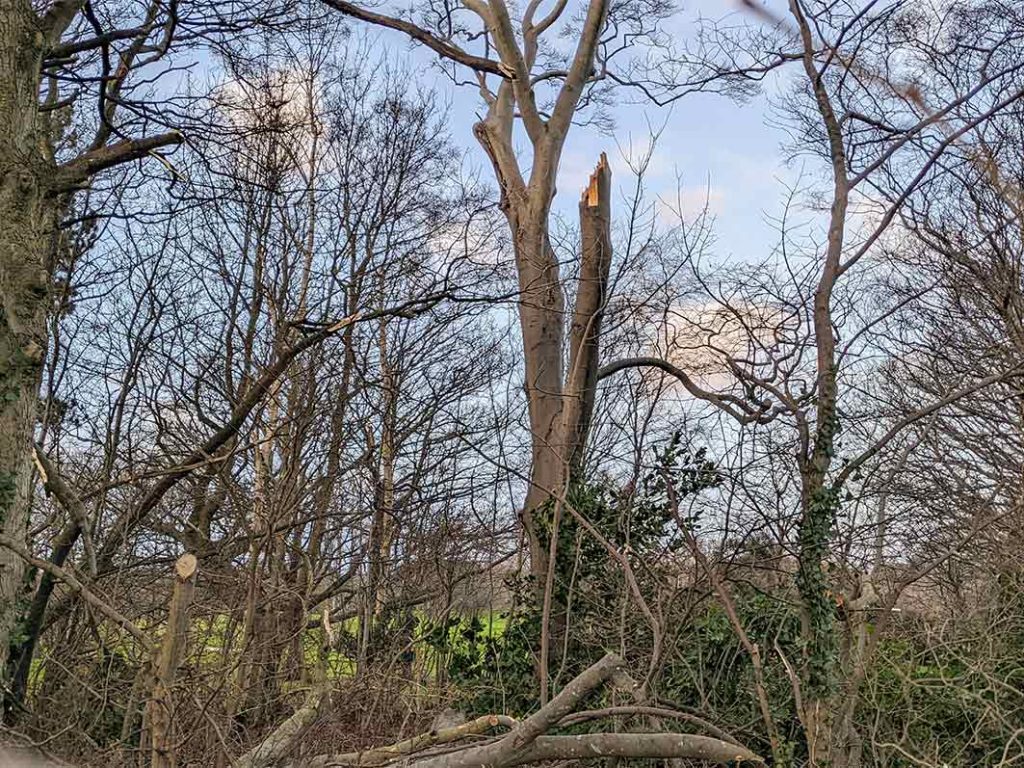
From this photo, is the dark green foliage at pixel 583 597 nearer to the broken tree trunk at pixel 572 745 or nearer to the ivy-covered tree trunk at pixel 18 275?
the broken tree trunk at pixel 572 745

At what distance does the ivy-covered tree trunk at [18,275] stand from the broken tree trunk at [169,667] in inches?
77.4

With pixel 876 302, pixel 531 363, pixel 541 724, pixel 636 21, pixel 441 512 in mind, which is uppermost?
pixel 636 21

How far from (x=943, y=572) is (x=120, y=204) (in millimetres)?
8350

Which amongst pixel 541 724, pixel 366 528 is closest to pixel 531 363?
pixel 366 528

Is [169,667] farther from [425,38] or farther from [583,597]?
[425,38]

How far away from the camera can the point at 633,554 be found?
27.3 ft

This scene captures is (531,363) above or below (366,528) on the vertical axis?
above

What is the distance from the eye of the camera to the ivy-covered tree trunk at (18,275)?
5.03 m

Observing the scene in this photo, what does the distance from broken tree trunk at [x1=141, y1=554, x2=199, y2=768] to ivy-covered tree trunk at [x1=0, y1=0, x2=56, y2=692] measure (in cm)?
197

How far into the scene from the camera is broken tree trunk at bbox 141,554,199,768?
341 centimetres

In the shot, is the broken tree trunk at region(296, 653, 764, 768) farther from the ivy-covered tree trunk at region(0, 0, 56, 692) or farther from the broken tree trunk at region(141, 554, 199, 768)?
the ivy-covered tree trunk at region(0, 0, 56, 692)

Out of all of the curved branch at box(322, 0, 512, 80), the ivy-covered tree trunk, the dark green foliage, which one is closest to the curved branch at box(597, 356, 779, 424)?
the dark green foliage

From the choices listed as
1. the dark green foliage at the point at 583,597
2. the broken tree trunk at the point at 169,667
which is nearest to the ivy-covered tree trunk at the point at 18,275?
the broken tree trunk at the point at 169,667

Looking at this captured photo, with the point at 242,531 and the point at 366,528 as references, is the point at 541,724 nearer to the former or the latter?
the point at 242,531
